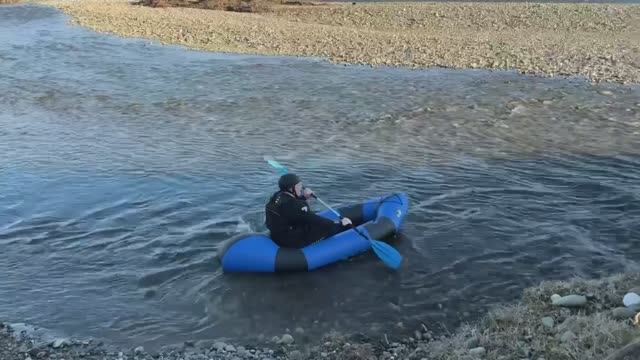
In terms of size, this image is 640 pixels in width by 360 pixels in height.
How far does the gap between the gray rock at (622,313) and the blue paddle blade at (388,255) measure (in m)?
3.21

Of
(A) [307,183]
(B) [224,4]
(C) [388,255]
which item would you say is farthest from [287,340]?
(B) [224,4]

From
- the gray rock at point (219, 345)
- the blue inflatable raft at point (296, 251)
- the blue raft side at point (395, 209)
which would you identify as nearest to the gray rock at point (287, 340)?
the gray rock at point (219, 345)

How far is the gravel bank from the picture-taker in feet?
75.5

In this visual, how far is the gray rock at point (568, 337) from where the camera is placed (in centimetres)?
593

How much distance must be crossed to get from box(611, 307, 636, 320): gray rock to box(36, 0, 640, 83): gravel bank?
15.2 metres

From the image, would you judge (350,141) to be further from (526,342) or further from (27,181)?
(526,342)

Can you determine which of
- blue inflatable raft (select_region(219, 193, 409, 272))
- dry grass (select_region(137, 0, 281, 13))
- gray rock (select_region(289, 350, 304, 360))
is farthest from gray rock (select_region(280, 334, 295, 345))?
dry grass (select_region(137, 0, 281, 13))

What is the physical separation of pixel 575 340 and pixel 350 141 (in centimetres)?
987

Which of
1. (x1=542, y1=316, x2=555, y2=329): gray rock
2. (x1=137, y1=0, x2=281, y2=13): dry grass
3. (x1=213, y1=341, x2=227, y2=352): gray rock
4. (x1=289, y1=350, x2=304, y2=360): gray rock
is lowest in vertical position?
(x1=213, y1=341, x2=227, y2=352): gray rock

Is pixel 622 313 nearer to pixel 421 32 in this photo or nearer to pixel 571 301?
pixel 571 301

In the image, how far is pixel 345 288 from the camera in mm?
8711

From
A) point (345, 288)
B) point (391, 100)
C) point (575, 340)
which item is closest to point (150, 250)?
point (345, 288)

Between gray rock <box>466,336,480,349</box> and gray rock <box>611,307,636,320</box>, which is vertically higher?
gray rock <box>611,307,636,320</box>

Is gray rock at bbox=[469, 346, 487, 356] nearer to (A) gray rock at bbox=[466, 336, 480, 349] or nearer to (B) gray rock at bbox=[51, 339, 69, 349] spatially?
(A) gray rock at bbox=[466, 336, 480, 349]
